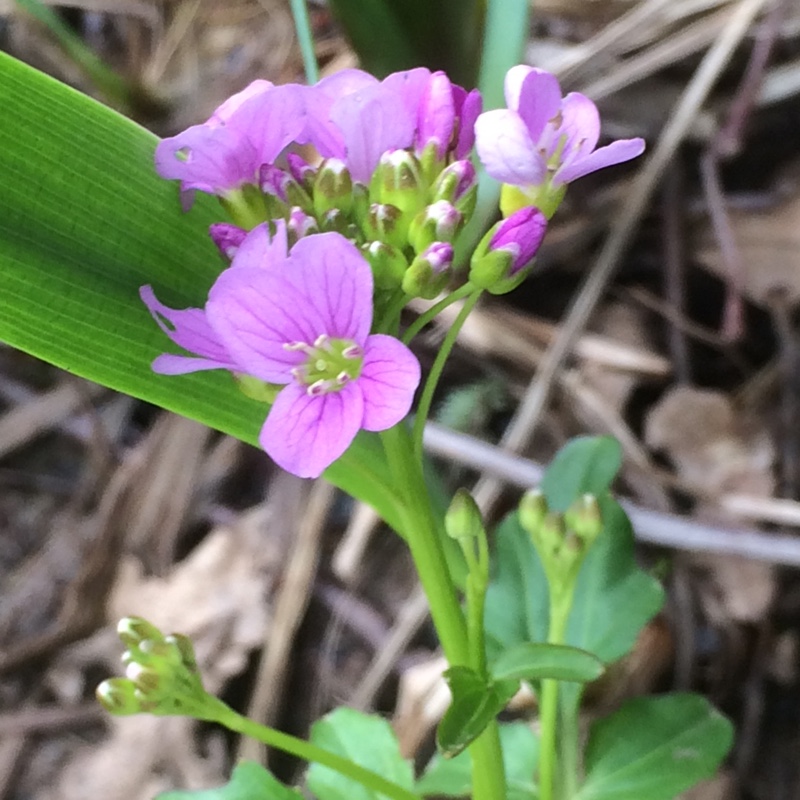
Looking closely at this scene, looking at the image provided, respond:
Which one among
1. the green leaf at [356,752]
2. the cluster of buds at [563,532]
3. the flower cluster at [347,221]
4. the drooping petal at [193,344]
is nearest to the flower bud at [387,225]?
the flower cluster at [347,221]

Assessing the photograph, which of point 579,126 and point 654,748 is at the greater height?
point 579,126

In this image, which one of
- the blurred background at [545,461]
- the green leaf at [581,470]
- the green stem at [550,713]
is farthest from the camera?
the blurred background at [545,461]

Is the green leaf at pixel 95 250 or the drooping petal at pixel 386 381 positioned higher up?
the green leaf at pixel 95 250

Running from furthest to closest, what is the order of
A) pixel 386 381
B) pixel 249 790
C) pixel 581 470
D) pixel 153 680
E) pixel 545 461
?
pixel 545 461
pixel 581 470
pixel 249 790
pixel 153 680
pixel 386 381

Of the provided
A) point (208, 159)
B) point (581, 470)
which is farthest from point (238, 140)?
point (581, 470)

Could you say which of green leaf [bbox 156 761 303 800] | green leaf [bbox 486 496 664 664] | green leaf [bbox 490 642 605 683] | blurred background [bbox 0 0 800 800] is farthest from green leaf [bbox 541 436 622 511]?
green leaf [bbox 156 761 303 800]

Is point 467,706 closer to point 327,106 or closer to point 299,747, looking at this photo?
point 299,747

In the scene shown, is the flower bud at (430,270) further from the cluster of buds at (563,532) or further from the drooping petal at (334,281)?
the cluster of buds at (563,532)

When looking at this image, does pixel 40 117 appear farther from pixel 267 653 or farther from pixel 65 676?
pixel 65 676
